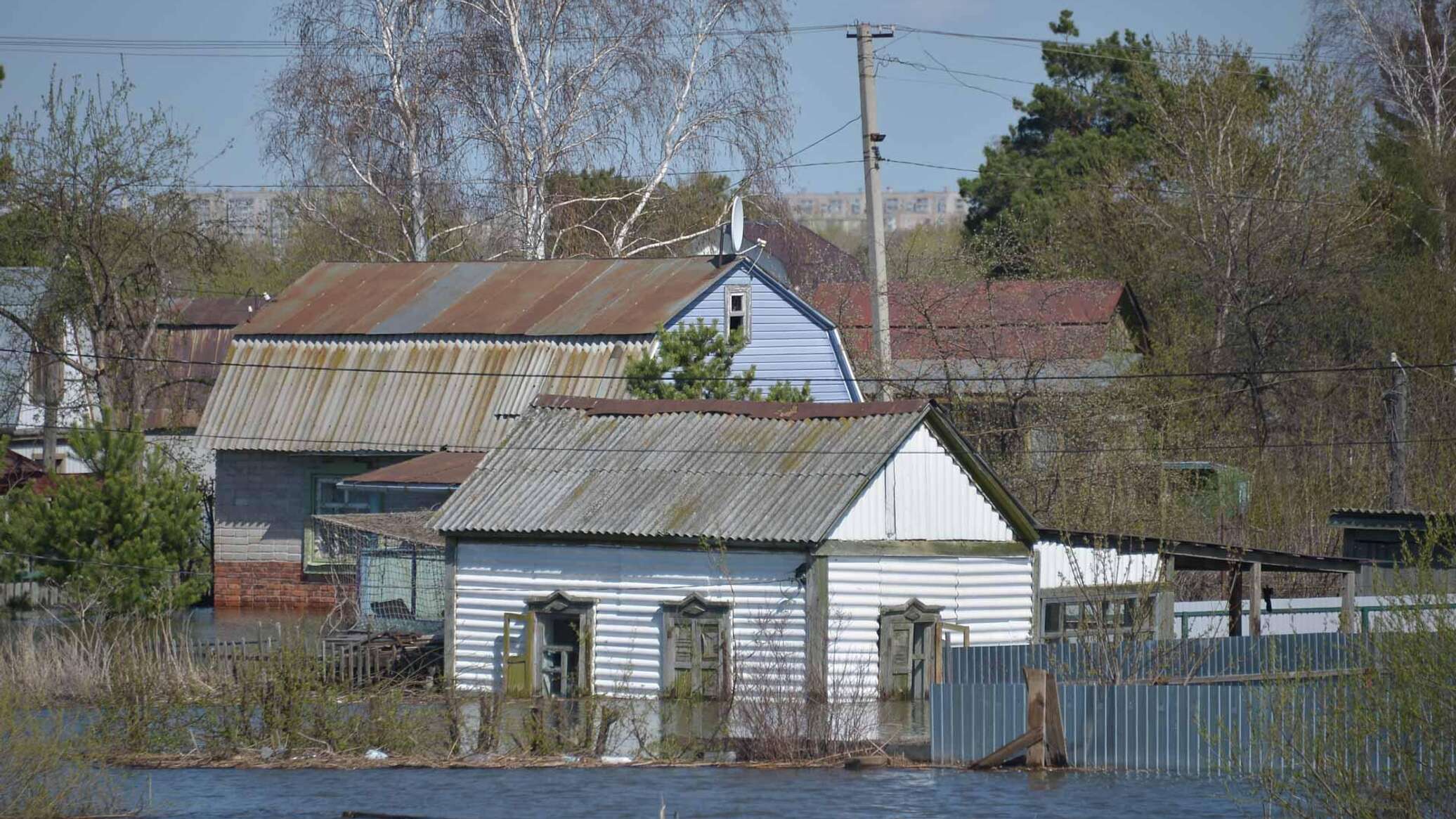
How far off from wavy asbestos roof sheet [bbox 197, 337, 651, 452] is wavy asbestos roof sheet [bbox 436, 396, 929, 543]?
237 inches

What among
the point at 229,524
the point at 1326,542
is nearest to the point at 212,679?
the point at 229,524

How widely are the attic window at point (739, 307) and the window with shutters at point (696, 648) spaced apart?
11426 mm

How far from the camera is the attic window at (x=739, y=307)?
1297 inches

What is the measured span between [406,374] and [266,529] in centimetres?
426

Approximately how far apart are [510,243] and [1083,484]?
18.4 metres

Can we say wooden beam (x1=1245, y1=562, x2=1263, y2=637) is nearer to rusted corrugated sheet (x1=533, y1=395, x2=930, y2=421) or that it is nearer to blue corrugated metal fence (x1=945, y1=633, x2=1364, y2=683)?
blue corrugated metal fence (x1=945, y1=633, x2=1364, y2=683)

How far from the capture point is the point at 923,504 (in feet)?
74.2

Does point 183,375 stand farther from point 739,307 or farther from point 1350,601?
point 1350,601

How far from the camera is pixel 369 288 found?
3588cm

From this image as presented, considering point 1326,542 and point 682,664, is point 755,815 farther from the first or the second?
point 1326,542

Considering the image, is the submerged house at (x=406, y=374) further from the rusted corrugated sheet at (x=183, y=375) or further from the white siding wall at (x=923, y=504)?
the white siding wall at (x=923, y=504)

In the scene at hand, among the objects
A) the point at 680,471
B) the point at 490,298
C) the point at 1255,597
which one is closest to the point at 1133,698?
the point at 1255,597

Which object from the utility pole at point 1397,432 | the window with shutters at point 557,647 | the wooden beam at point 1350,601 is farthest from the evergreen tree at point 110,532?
the utility pole at point 1397,432

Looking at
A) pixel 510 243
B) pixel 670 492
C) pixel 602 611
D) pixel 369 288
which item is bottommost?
pixel 602 611
